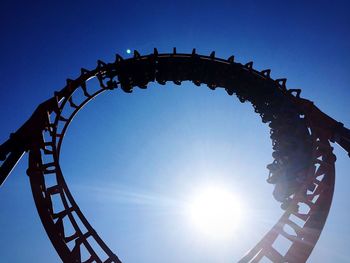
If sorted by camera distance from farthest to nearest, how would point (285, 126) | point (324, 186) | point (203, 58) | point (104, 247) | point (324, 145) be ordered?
point (203, 58), point (285, 126), point (324, 145), point (324, 186), point (104, 247)

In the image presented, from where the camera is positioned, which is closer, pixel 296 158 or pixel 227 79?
pixel 296 158

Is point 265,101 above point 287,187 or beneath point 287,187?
above

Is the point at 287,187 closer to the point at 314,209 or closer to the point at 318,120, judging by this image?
the point at 314,209

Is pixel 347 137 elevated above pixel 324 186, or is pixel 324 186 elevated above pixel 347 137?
pixel 347 137

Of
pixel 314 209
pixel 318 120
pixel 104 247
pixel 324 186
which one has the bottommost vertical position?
pixel 104 247

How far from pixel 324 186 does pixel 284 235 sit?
1766mm

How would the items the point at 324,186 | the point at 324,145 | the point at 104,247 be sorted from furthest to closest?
the point at 324,145
the point at 324,186
the point at 104,247

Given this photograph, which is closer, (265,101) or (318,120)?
(318,120)

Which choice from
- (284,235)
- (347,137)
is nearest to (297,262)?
(284,235)

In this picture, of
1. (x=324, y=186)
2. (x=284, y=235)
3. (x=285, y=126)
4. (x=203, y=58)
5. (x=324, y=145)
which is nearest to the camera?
(x=284, y=235)

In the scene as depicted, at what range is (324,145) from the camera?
8.64 meters

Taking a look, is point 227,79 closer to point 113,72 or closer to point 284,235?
point 113,72

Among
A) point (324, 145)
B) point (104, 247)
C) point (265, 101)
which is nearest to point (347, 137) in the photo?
point (324, 145)

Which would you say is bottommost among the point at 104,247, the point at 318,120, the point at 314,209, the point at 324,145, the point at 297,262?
the point at 104,247
